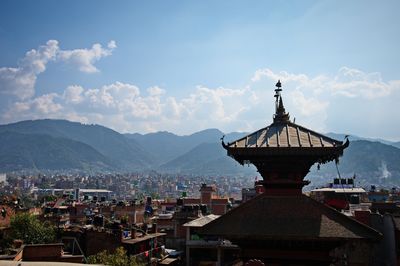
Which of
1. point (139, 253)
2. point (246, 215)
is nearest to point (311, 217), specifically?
point (246, 215)

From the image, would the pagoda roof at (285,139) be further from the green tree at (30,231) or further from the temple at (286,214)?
the green tree at (30,231)

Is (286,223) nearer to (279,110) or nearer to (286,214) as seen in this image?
(286,214)

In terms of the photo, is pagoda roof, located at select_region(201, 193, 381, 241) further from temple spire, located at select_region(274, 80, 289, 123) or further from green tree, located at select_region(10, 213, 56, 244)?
green tree, located at select_region(10, 213, 56, 244)

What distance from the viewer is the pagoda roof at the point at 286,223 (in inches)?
398

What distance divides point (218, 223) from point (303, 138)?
335 cm

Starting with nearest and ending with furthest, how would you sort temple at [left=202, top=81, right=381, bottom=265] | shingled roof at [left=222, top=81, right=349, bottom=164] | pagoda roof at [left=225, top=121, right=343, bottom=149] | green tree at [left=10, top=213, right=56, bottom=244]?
temple at [left=202, top=81, right=381, bottom=265] < shingled roof at [left=222, top=81, right=349, bottom=164] < pagoda roof at [left=225, top=121, right=343, bottom=149] < green tree at [left=10, top=213, right=56, bottom=244]

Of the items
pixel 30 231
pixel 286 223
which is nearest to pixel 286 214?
pixel 286 223

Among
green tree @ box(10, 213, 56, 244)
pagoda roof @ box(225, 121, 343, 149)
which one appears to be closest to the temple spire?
pagoda roof @ box(225, 121, 343, 149)

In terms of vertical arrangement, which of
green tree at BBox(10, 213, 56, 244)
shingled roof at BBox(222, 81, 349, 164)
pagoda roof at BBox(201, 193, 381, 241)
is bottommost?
green tree at BBox(10, 213, 56, 244)

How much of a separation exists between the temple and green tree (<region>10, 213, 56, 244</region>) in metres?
43.2

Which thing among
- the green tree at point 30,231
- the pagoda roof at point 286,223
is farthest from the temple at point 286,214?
the green tree at point 30,231

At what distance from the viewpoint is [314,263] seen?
10492mm

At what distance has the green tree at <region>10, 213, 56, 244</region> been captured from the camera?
48844 mm

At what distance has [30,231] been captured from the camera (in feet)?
162
